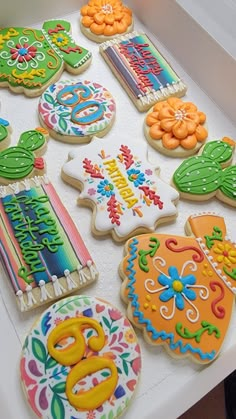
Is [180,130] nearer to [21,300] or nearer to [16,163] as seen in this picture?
[16,163]

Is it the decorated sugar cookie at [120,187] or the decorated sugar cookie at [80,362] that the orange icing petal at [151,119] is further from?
the decorated sugar cookie at [80,362]

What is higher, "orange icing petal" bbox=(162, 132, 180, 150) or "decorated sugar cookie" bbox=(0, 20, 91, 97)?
"decorated sugar cookie" bbox=(0, 20, 91, 97)

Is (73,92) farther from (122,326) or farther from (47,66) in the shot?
(122,326)

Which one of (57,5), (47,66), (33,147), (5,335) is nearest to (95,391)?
(5,335)

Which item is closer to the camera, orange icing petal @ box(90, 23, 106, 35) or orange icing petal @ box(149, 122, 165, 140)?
orange icing petal @ box(149, 122, 165, 140)

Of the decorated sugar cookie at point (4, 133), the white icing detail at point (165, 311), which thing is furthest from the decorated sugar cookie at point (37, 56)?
the white icing detail at point (165, 311)

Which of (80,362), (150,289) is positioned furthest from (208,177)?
(80,362)

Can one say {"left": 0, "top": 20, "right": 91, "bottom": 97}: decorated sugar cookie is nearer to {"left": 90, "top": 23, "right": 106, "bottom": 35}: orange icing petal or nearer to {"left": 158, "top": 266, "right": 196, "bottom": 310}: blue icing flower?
{"left": 90, "top": 23, "right": 106, "bottom": 35}: orange icing petal

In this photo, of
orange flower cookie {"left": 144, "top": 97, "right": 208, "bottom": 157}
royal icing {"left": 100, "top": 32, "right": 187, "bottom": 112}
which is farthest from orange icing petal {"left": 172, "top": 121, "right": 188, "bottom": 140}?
royal icing {"left": 100, "top": 32, "right": 187, "bottom": 112}
